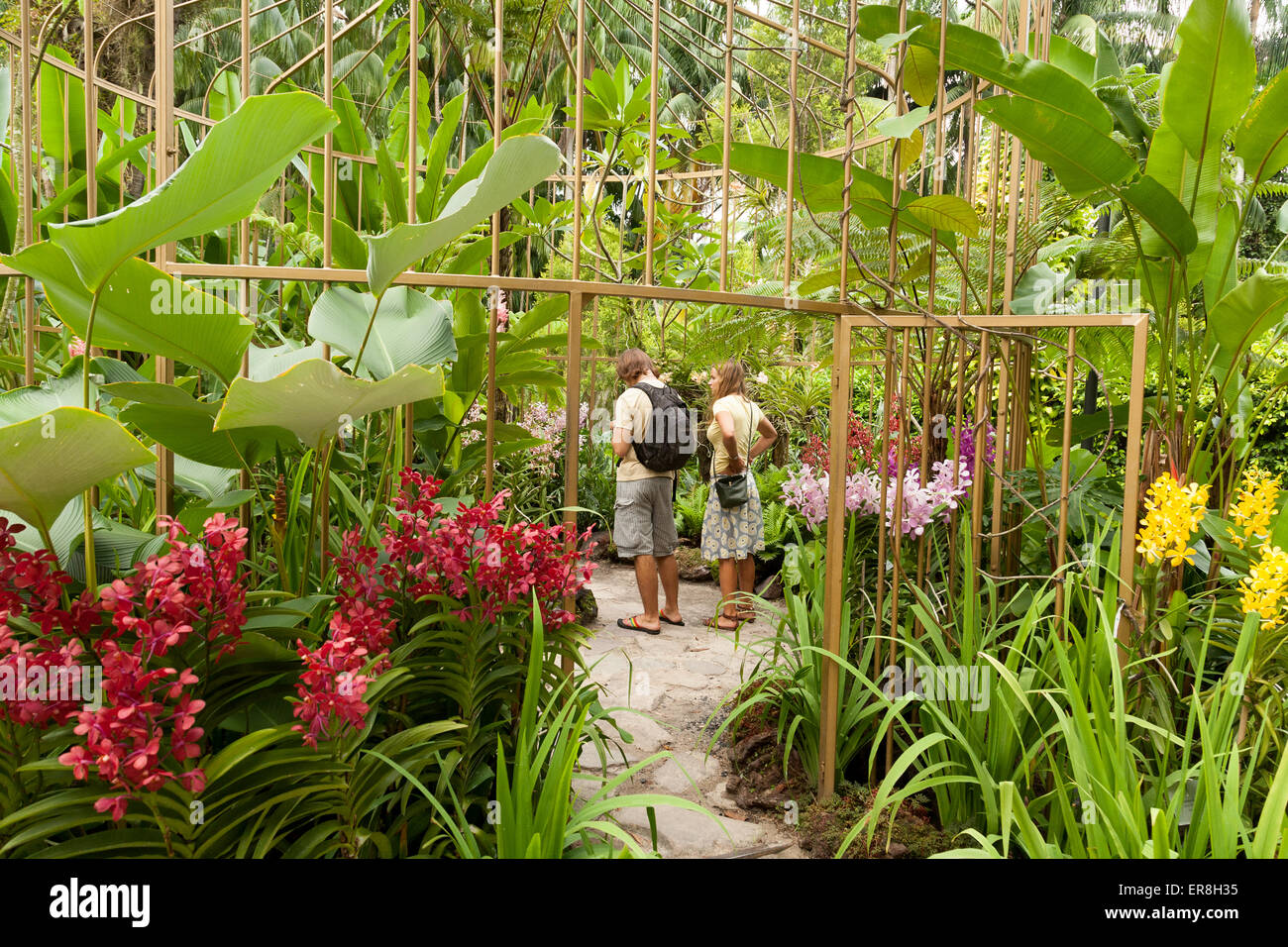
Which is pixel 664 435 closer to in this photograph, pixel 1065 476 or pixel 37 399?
pixel 1065 476

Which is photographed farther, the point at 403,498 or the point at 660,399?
→ the point at 660,399

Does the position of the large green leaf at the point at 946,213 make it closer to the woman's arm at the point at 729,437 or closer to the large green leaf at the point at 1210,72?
the large green leaf at the point at 1210,72

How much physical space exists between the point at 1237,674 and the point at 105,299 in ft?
7.44

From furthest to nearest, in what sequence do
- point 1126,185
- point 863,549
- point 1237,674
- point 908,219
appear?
1. point 863,549
2. point 908,219
3. point 1126,185
4. point 1237,674

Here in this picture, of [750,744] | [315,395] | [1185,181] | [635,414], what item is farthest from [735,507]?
[315,395]

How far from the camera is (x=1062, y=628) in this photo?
80.4 inches

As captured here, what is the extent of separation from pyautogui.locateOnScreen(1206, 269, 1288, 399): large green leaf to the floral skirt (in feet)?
7.50

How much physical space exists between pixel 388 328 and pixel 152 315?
1.76 feet

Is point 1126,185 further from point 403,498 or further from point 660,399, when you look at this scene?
point 660,399

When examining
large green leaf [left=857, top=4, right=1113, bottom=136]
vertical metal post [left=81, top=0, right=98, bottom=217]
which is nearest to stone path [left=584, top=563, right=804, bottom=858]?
vertical metal post [left=81, top=0, right=98, bottom=217]

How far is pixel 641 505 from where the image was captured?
4062 millimetres

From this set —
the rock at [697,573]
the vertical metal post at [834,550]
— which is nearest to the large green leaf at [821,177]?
the vertical metal post at [834,550]

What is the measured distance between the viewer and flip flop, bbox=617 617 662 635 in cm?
402
